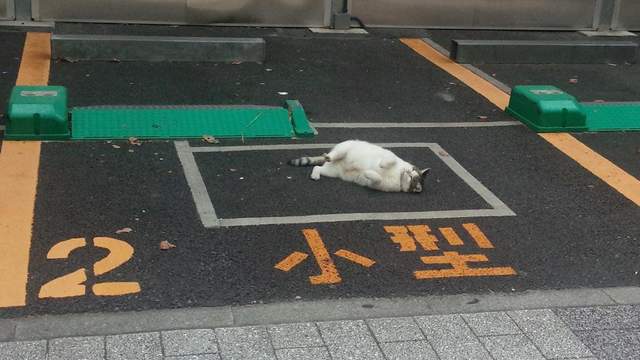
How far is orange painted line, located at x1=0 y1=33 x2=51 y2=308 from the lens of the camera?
191 inches

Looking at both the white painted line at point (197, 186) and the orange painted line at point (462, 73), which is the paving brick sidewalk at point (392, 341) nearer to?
the white painted line at point (197, 186)

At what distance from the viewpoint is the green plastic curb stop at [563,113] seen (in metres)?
8.41

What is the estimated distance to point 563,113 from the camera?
8430mm

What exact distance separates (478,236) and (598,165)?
7.49 feet

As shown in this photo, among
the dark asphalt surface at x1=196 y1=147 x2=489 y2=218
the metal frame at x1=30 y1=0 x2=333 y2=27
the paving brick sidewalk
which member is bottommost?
the paving brick sidewalk

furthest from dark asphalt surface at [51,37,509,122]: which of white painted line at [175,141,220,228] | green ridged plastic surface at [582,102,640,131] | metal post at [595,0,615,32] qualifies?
metal post at [595,0,615,32]

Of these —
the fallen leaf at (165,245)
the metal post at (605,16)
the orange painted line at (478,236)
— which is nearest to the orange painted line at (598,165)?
the orange painted line at (478,236)

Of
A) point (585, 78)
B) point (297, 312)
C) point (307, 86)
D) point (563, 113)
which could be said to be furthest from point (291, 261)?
point (585, 78)

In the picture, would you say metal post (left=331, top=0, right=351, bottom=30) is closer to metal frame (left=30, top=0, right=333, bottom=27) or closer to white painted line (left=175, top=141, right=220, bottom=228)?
metal frame (left=30, top=0, right=333, bottom=27)

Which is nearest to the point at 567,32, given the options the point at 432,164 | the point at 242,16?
the point at 242,16

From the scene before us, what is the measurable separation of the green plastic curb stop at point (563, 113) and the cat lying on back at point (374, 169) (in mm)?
2257

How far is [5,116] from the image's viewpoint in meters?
7.79

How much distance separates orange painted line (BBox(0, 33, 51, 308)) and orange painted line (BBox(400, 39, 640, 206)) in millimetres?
4795

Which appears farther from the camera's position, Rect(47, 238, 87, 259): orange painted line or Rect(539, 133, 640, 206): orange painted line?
Rect(539, 133, 640, 206): orange painted line
